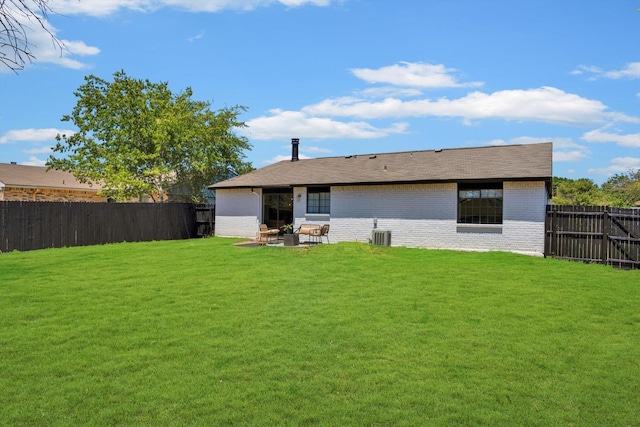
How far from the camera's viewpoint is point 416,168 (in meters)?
19.2

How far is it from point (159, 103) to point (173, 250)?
15.9m

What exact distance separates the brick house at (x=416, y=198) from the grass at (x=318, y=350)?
18.0 feet

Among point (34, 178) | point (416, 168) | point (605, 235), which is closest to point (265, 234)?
point (416, 168)

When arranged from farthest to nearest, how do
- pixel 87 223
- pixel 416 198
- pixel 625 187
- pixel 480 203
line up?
pixel 625 187 < pixel 87 223 < pixel 416 198 < pixel 480 203

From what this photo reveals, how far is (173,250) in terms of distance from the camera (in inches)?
675

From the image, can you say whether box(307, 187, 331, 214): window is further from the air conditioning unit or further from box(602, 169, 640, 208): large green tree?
box(602, 169, 640, 208): large green tree

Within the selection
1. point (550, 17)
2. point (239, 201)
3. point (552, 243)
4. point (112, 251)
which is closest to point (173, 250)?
point (112, 251)

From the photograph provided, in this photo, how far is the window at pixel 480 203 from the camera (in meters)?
16.4

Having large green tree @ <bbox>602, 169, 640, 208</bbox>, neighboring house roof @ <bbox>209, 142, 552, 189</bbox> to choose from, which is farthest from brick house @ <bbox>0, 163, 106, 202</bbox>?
large green tree @ <bbox>602, 169, 640, 208</bbox>

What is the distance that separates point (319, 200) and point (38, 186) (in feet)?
77.9

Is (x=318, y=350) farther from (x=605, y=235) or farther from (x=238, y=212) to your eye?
(x=238, y=212)

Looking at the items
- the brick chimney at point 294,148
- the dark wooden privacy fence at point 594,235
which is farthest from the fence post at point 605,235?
the brick chimney at point 294,148

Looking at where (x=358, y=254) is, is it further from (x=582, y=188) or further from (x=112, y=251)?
(x=582, y=188)

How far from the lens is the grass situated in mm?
3941
